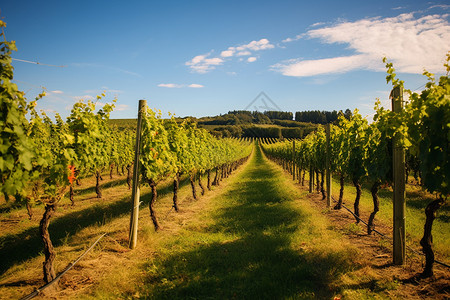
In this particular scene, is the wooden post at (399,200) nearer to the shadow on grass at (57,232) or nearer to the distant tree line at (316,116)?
the shadow on grass at (57,232)

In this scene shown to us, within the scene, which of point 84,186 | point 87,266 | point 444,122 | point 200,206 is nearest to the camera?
point 444,122

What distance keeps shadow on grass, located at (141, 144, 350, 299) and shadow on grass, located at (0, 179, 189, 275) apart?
324 centimetres

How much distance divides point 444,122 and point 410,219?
19.9 ft

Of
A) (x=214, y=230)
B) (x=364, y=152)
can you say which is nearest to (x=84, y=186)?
(x=214, y=230)

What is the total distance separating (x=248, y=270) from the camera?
493 cm

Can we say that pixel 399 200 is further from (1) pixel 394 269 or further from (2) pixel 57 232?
(2) pixel 57 232

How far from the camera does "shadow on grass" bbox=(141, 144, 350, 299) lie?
4195 mm

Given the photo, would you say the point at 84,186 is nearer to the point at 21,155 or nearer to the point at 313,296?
the point at 21,155

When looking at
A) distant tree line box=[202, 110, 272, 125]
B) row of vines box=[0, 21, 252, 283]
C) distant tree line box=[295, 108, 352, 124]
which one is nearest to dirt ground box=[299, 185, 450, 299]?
row of vines box=[0, 21, 252, 283]

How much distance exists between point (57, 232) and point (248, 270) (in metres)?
7.33

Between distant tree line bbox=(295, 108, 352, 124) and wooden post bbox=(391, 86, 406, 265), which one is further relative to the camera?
distant tree line bbox=(295, 108, 352, 124)

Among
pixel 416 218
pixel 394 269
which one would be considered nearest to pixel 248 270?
pixel 394 269

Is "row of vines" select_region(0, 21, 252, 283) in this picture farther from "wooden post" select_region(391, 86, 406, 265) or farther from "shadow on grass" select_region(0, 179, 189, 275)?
"wooden post" select_region(391, 86, 406, 265)

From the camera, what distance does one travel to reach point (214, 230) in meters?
7.52
